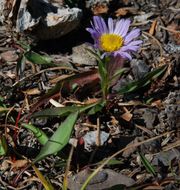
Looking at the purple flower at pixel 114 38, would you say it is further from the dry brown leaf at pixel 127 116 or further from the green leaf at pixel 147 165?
the green leaf at pixel 147 165

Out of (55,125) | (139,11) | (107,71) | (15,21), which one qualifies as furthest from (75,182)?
(139,11)

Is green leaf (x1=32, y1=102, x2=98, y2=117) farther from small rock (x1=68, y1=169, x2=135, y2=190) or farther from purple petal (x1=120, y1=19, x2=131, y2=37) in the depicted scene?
purple petal (x1=120, y1=19, x2=131, y2=37)

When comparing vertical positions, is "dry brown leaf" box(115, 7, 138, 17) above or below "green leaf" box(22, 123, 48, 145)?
above

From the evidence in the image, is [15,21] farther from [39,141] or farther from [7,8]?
[39,141]

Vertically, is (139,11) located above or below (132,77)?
above

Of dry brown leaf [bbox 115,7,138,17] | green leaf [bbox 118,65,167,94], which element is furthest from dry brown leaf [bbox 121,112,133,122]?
dry brown leaf [bbox 115,7,138,17]
